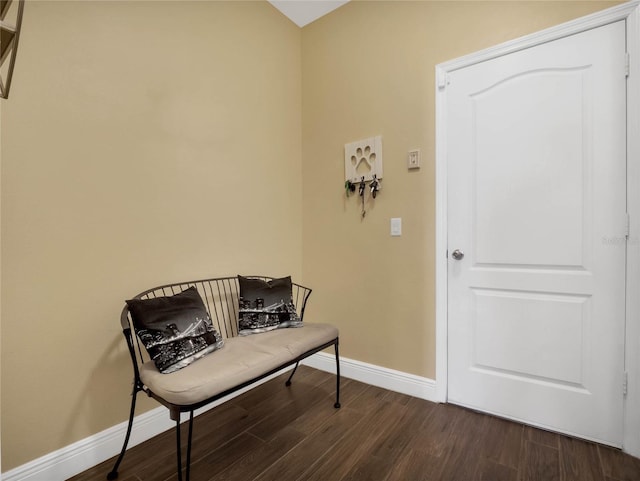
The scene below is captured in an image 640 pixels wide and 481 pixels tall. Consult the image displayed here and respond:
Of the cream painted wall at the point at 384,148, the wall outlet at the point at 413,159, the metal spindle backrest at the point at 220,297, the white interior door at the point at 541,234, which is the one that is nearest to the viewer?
the white interior door at the point at 541,234

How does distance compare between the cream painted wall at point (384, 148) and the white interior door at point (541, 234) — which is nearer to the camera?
the white interior door at point (541, 234)

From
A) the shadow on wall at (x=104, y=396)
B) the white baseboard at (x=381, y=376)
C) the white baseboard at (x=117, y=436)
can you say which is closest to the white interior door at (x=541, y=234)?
the white baseboard at (x=381, y=376)

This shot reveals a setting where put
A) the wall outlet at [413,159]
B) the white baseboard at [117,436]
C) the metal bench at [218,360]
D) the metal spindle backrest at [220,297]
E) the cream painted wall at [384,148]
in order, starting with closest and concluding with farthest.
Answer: the metal bench at [218,360] < the white baseboard at [117,436] < the metal spindle backrest at [220,297] < the cream painted wall at [384,148] < the wall outlet at [413,159]

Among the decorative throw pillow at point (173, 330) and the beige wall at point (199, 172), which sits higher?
the beige wall at point (199, 172)

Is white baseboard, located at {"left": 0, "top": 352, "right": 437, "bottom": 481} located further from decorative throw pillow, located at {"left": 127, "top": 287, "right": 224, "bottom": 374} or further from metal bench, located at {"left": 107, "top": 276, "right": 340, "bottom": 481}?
decorative throw pillow, located at {"left": 127, "top": 287, "right": 224, "bottom": 374}

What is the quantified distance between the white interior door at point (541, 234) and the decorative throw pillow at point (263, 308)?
1.08m

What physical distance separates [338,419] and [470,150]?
1.84 metres

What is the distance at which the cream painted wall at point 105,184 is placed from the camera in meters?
1.38

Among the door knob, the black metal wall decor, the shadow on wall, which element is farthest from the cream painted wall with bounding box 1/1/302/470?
the door knob

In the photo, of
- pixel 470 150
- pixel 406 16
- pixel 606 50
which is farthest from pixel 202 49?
pixel 606 50

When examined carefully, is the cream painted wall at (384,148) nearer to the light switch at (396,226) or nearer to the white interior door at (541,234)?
the light switch at (396,226)

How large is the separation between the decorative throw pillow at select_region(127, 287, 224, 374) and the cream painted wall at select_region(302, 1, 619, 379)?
121 centimetres

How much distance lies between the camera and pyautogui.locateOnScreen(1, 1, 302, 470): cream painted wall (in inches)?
54.1

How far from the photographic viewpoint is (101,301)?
1605mm
